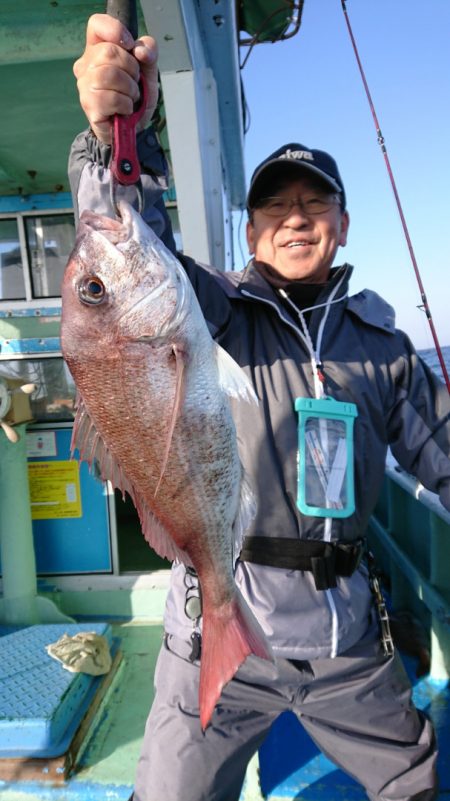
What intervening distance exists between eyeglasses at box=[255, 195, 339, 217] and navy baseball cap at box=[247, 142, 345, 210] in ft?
0.12

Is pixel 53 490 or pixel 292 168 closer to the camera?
pixel 292 168

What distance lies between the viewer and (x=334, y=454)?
1978mm

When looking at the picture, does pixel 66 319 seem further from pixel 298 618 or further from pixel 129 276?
pixel 298 618

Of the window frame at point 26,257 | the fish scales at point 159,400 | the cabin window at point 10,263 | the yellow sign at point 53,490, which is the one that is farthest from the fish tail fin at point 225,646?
the cabin window at point 10,263

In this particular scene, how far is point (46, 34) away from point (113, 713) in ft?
11.7

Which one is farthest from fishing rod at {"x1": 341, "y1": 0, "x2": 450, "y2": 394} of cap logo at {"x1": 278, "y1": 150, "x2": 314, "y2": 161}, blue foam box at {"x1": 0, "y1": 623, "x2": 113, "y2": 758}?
blue foam box at {"x1": 0, "y1": 623, "x2": 113, "y2": 758}

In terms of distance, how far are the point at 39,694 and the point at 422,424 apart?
2.47 m

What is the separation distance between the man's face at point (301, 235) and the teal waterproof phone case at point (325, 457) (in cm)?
59

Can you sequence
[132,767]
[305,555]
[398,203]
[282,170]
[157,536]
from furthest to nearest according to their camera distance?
[398,203] < [132,767] < [282,170] < [305,555] < [157,536]

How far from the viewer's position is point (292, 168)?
212 centimetres

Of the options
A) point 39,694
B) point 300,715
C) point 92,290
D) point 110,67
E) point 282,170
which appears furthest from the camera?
point 39,694

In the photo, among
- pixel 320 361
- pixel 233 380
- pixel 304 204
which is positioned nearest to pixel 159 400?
pixel 233 380

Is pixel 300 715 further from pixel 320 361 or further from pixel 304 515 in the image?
pixel 320 361

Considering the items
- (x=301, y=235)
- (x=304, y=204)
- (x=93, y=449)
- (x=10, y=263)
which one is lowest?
(x=93, y=449)
